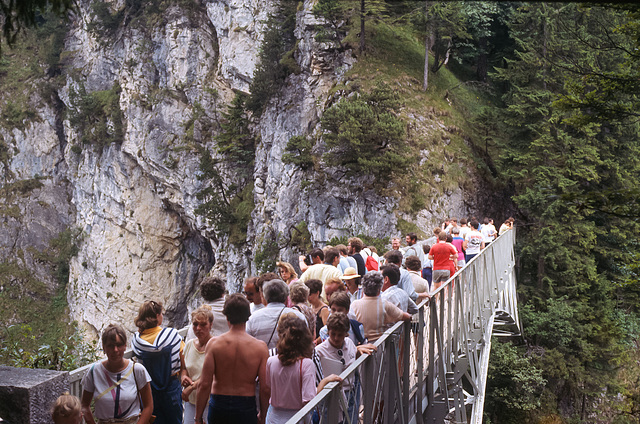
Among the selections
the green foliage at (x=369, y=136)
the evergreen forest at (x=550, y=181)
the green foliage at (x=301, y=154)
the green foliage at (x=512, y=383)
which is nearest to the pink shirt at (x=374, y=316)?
the evergreen forest at (x=550, y=181)

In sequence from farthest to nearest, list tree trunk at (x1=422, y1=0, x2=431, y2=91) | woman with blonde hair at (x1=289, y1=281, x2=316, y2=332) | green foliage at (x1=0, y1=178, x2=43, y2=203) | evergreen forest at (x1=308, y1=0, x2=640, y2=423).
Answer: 1. green foliage at (x1=0, y1=178, x2=43, y2=203)
2. tree trunk at (x1=422, y1=0, x2=431, y2=91)
3. evergreen forest at (x1=308, y1=0, x2=640, y2=423)
4. woman with blonde hair at (x1=289, y1=281, x2=316, y2=332)

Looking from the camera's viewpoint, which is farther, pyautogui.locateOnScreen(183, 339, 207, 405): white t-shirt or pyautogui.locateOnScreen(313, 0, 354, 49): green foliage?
pyautogui.locateOnScreen(313, 0, 354, 49): green foliage

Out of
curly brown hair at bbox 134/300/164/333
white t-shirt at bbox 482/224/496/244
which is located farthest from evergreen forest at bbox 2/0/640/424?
curly brown hair at bbox 134/300/164/333

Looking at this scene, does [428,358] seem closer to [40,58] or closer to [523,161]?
[523,161]

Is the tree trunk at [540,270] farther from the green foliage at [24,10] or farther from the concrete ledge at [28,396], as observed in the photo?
the green foliage at [24,10]

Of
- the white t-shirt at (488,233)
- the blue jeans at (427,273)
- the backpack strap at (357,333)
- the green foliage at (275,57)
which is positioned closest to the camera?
the backpack strap at (357,333)

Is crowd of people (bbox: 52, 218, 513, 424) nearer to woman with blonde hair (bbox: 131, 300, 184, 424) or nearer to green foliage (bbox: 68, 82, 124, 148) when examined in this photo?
woman with blonde hair (bbox: 131, 300, 184, 424)

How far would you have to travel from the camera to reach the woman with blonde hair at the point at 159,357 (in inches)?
167

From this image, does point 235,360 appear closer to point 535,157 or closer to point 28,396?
point 28,396

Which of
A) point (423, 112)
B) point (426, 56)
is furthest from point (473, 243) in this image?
point (426, 56)

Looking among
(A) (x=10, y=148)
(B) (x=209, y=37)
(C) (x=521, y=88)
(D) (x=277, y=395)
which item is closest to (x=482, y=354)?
(D) (x=277, y=395)

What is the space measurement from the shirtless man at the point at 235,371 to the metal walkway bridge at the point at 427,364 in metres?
0.65

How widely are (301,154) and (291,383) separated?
22182 mm

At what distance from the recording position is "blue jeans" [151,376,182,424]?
435 cm
